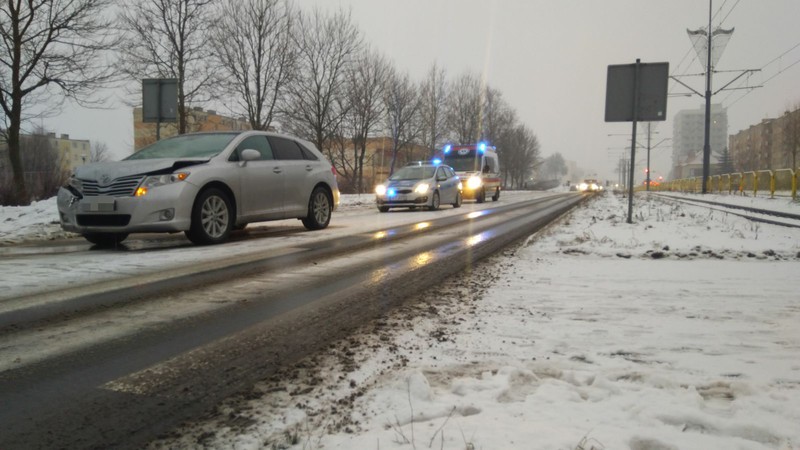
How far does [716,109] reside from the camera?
402 feet

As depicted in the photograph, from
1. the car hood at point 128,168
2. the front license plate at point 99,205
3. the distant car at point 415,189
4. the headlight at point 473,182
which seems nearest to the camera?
the front license plate at point 99,205

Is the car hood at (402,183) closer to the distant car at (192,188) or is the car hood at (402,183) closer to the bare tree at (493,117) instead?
the distant car at (192,188)

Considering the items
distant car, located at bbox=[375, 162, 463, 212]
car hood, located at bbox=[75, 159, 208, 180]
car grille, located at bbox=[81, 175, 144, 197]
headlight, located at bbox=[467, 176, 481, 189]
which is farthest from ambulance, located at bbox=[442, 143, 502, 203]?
car grille, located at bbox=[81, 175, 144, 197]

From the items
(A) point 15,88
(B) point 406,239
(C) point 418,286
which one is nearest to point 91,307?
(C) point 418,286

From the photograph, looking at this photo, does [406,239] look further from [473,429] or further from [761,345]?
[473,429]

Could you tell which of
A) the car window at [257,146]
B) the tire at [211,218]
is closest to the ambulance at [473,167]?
the car window at [257,146]

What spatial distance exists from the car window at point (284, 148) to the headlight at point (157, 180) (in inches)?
81.0

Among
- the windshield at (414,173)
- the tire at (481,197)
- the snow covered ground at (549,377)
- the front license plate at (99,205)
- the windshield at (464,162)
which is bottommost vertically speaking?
the snow covered ground at (549,377)

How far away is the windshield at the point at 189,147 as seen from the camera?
7.35 metres

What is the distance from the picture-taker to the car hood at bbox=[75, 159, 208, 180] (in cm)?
657

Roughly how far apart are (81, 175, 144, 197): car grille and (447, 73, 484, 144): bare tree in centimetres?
4489

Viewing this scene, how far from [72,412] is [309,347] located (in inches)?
46.2

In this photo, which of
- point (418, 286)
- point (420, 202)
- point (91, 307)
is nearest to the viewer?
point (91, 307)

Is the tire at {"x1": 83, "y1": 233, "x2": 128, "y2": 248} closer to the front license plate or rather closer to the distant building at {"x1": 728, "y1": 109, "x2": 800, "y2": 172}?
the front license plate
